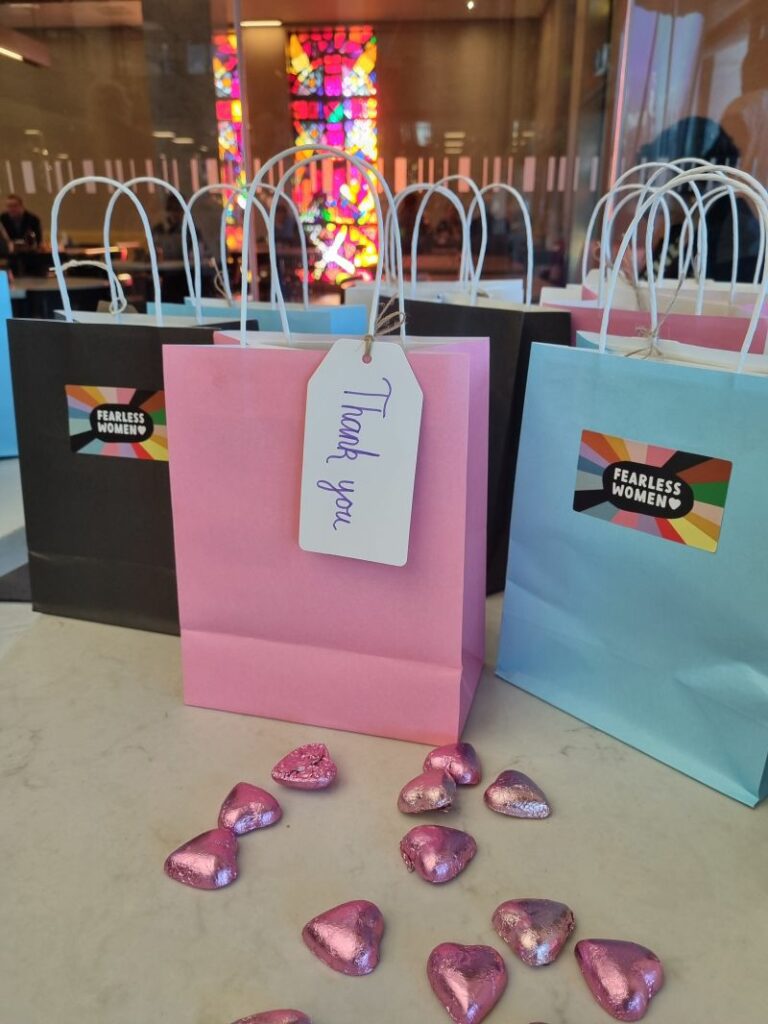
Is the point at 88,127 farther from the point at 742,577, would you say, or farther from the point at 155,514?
the point at 742,577

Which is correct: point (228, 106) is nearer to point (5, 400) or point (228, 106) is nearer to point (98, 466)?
point (5, 400)

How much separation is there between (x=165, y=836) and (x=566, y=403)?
50 cm

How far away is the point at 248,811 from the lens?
22.5 inches

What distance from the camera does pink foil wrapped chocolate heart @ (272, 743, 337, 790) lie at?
61 centimetres

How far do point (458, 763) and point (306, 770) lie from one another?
13 centimetres

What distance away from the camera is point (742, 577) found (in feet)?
1.91

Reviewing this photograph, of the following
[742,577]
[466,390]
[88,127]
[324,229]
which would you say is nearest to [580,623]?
[742,577]

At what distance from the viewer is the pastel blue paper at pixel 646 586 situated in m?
0.58

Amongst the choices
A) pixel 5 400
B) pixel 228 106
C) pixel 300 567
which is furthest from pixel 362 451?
pixel 228 106

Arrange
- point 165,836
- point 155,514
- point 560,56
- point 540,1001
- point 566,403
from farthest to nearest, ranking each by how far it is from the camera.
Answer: point 560,56 < point 155,514 < point 566,403 < point 165,836 < point 540,1001

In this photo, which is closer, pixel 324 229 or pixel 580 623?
pixel 580 623

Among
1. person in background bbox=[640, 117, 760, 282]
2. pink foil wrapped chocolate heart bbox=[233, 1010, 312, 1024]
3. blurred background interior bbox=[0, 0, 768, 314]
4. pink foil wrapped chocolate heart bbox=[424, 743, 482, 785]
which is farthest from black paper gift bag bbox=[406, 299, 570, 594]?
blurred background interior bbox=[0, 0, 768, 314]

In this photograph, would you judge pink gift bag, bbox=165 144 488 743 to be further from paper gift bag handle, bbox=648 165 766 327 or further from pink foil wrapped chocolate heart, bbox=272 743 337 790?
paper gift bag handle, bbox=648 165 766 327

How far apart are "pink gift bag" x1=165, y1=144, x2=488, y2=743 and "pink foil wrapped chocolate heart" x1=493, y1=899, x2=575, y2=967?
191 millimetres
